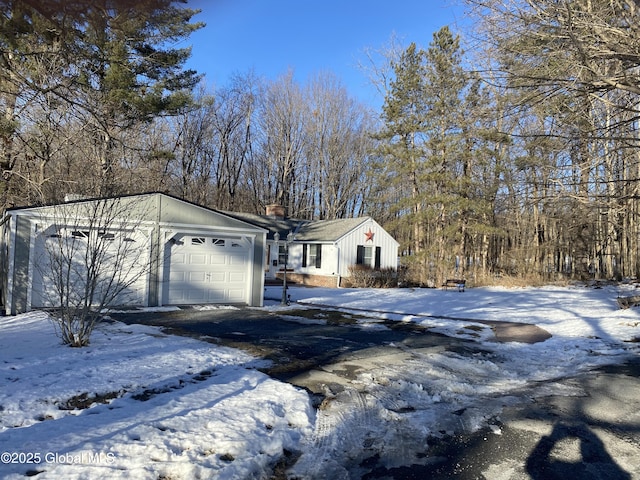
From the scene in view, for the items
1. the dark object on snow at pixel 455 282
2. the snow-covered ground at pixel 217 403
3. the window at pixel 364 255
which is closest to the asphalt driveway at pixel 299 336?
the snow-covered ground at pixel 217 403

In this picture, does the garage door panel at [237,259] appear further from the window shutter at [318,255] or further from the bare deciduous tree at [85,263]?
A: the window shutter at [318,255]

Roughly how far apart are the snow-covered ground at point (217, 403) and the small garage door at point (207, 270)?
435 cm

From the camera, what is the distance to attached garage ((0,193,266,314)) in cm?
1157

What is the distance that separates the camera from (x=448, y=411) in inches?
202

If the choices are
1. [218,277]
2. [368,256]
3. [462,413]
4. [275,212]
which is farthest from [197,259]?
[275,212]

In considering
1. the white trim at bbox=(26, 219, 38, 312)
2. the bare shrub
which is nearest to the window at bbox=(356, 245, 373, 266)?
the bare shrub

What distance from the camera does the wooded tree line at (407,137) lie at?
301 inches

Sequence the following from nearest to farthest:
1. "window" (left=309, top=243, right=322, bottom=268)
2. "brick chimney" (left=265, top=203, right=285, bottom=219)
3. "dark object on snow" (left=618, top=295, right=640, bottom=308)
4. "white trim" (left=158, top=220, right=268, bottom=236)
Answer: "white trim" (left=158, top=220, right=268, bottom=236) → "dark object on snow" (left=618, top=295, right=640, bottom=308) → "window" (left=309, top=243, right=322, bottom=268) → "brick chimney" (left=265, top=203, right=285, bottom=219)

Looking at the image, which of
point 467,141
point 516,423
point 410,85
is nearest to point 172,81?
point 410,85

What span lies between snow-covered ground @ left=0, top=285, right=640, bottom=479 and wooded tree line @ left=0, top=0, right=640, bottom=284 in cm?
342

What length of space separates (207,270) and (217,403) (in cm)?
981

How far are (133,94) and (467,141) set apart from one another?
1682 cm

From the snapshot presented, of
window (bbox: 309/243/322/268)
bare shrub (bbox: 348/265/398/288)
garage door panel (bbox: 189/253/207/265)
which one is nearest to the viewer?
garage door panel (bbox: 189/253/207/265)

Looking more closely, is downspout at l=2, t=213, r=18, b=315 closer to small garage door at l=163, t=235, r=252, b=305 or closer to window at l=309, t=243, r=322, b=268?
small garage door at l=163, t=235, r=252, b=305
